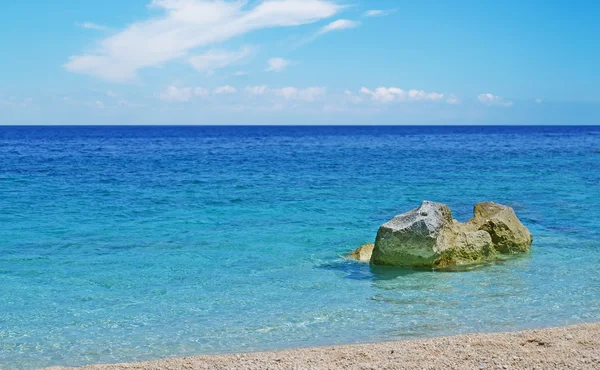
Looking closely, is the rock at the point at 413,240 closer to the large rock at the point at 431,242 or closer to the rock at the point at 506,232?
the large rock at the point at 431,242

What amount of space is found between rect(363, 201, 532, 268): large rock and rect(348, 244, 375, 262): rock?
488 millimetres

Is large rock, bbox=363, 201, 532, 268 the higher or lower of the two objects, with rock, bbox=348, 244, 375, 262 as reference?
higher

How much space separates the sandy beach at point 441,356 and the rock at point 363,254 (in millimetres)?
6039

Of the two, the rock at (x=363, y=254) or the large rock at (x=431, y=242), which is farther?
the rock at (x=363, y=254)

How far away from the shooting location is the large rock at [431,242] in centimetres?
1460

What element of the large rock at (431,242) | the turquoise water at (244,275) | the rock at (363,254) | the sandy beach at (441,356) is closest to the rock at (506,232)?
the large rock at (431,242)

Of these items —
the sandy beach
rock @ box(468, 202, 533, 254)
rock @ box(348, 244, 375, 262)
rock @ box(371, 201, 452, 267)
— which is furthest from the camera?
rock @ box(468, 202, 533, 254)

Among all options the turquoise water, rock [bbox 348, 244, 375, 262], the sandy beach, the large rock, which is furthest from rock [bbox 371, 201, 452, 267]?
the sandy beach

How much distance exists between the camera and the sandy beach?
8352mm

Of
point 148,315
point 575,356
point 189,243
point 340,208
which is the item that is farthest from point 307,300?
point 340,208

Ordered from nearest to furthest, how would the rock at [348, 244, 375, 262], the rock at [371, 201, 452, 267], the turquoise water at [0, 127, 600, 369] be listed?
1. the turquoise water at [0, 127, 600, 369]
2. the rock at [371, 201, 452, 267]
3. the rock at [348, 244, 375, 262]

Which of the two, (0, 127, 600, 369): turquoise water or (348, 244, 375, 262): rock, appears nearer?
(0, 127, 600, 369): turquoise water

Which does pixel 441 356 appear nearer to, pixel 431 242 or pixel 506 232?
pixel 431 242

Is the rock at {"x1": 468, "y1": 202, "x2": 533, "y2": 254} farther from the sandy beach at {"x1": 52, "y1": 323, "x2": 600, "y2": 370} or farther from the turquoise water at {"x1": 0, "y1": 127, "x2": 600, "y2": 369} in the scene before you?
the sandy beach at {"x1": 52, "y1": 323, "x2": 600, "y2": 370}
